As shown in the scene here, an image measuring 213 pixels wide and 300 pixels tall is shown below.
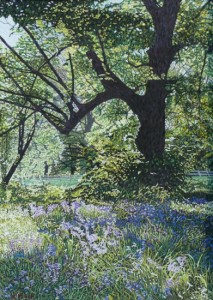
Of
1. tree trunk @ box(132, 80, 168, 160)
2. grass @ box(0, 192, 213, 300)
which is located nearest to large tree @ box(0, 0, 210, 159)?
tree trunk @ box(132, 80, 168, 160)

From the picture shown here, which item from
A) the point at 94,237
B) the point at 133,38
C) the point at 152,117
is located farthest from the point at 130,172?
the point at 94,237

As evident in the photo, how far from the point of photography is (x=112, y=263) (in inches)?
187

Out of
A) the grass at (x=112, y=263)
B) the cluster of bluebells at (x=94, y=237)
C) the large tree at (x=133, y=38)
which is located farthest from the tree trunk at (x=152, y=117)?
the cluster of bluebells at (x=94, y=237)

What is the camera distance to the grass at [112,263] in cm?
418

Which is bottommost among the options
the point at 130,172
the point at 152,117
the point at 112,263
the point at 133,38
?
the point at 112,263

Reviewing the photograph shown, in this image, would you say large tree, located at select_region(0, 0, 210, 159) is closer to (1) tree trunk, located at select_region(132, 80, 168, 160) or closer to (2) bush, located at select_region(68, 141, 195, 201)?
(1) tree trunk, located at select_region(132, 80, 168, 160)

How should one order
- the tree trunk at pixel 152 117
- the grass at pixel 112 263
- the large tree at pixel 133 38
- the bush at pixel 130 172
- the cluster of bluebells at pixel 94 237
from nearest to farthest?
1. the grass at pixel 112 263
2. the cluster of bluebells at pixel 94 237
3. the large tree at pixel 133 38
4. the bush at pixel 130 172
5. the tree trunk at pixel 152 117

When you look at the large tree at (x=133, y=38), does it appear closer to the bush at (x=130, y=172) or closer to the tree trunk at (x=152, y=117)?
the tree trunk at (x=152, y=117)

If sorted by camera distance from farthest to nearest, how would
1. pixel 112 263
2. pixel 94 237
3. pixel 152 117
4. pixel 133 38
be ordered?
pixel 152 117 < pixel 133 38 < pixel 94 237 < pixel 112 263

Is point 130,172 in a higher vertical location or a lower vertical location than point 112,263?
higher

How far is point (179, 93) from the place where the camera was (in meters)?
12.0

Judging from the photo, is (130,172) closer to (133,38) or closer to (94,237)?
(133,38)

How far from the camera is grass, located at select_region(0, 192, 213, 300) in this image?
418 cm

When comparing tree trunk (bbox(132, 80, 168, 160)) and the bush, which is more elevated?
tree trunk (bbox(132, 80, 168, 160))
